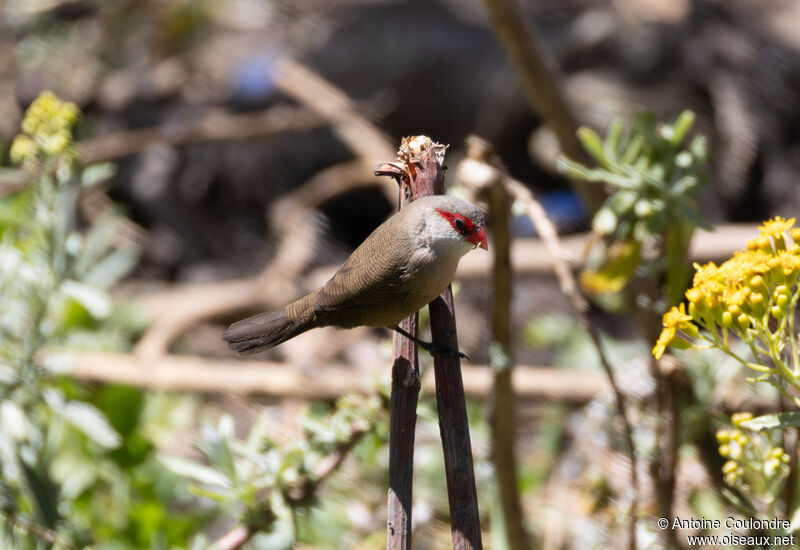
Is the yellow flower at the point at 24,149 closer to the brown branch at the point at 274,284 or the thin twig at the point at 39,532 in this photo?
the thin twig at the point at 39,532

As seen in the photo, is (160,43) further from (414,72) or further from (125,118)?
(414,72)

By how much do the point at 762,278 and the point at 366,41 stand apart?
3.84 m

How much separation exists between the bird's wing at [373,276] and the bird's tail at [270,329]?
1.7 inches

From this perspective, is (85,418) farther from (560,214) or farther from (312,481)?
(560,214)

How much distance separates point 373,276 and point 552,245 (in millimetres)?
414

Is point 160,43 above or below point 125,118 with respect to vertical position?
above

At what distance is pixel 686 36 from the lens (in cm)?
347

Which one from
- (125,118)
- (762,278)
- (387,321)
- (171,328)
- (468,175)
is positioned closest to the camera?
(762,278)

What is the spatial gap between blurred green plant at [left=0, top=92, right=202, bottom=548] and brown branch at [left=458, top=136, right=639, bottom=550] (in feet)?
2.74

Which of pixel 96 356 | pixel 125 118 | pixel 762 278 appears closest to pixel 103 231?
pixel 96 356

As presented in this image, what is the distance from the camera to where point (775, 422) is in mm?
961

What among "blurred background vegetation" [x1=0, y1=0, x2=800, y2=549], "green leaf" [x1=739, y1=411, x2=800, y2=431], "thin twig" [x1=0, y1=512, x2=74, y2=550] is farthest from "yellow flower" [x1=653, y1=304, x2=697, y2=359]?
"thin twig" [x1=0, y1=512, x2=74, y2=550]

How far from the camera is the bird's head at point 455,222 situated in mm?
1187

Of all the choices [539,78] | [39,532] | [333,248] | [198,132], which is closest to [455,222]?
[539,78]
